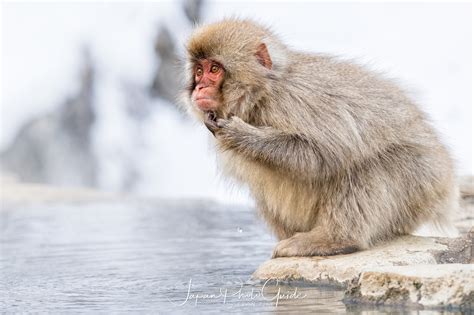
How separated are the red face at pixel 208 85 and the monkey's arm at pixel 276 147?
0.48 feet

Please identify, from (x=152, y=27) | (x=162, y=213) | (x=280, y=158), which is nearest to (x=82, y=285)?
(x=280, y=158)

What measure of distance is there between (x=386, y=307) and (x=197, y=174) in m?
10.4

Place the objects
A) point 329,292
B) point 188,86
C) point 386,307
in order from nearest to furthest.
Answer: point 386,307 → point 329,292 → point 188,86

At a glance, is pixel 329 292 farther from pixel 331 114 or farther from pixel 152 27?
pixel 152 27

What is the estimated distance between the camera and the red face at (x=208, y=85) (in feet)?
20.9

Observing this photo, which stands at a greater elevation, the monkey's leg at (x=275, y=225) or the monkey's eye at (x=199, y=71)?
the monkey's eye at (x=199, y=71)

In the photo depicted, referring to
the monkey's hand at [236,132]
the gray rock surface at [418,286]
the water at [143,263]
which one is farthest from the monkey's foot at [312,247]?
the gray rock surface at [418,286]

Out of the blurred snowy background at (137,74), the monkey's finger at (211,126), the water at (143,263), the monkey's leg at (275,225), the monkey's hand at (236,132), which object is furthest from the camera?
the blurred snowy background at (137,74)

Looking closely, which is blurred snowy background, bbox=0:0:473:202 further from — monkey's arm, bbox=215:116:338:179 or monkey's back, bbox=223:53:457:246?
monkey's arm, bbox=215:116:338:179

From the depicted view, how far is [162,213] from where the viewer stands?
11172mm

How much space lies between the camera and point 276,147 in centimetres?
627

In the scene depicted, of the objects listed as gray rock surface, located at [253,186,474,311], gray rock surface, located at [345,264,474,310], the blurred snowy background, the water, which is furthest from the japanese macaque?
the blurred snowy background

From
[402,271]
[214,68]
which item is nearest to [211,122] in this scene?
[214,68]

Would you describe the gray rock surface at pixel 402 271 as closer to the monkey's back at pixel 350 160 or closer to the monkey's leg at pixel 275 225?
the monkey's back at pixel 350 160
